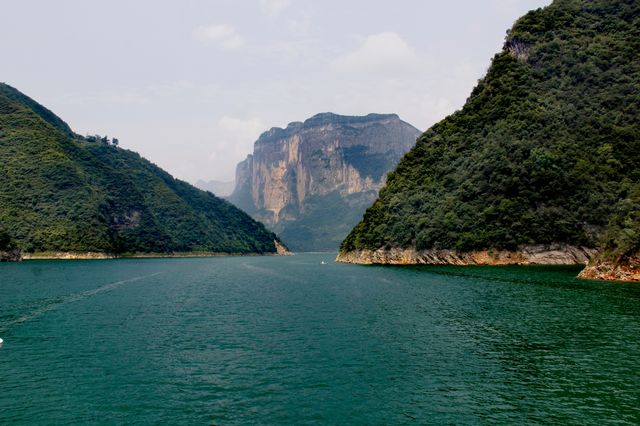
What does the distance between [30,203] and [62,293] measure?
153777mm

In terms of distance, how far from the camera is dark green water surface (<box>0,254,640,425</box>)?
22594 mm

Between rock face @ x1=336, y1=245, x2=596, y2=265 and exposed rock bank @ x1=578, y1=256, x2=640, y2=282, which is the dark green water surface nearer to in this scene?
exposed rock bank @ x1=578, y1=256, x2=640, y2=282

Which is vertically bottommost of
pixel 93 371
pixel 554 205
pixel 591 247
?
pixel 93 371

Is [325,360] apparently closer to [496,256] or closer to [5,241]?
[496,256]

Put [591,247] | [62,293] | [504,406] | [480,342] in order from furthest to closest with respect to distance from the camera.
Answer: [591,247] → [62,293] → [480,342] → [504,406]

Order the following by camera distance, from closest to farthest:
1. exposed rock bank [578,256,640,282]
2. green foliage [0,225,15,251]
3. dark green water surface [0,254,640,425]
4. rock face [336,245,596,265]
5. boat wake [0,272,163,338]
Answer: dark green water surface [0,254,640,425], boat wake [0,272,163,338], exposed rock bank [578,256,640,282], rock face [336,245,596,265], green foliage [0,225,15,251]

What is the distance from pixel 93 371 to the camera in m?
29.6

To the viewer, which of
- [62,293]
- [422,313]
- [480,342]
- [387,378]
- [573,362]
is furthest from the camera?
[62,293]

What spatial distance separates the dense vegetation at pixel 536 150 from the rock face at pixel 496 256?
6.72ft

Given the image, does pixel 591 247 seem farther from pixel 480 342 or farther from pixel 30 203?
pixel 30 203

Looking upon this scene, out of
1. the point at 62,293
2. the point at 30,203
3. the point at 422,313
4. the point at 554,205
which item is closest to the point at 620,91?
the point at 554,205

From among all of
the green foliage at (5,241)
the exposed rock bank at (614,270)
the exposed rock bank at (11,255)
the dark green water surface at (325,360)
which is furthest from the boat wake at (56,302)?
the exposed rock bank at (11,255)

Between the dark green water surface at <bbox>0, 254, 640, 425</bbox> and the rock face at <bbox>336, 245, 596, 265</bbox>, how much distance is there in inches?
2317

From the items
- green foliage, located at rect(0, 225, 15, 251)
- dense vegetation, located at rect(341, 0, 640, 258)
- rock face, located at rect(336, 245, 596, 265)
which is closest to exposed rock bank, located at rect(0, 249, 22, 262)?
green foliage, located at rect(0, 225, 15, 251)
